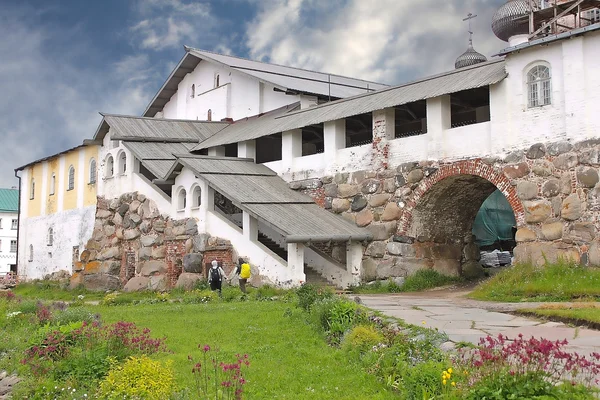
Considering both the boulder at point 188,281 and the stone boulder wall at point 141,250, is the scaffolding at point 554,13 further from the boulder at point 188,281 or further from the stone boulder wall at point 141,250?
the boulder at point 188,281

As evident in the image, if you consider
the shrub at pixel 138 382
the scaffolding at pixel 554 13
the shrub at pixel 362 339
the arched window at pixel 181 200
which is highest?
the scaffolding at pixel 554 13

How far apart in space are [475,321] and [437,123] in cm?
888

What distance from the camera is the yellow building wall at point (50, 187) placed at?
102 ft

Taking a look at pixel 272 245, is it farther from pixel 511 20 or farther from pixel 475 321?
pixel 475 321

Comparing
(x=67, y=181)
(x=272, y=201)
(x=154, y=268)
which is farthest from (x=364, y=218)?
(x=67, y=181)

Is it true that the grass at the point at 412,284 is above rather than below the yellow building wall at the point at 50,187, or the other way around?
below

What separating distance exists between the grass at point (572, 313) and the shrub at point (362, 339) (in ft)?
10.4

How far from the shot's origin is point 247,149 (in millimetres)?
24500

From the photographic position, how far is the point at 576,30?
15.2 metres

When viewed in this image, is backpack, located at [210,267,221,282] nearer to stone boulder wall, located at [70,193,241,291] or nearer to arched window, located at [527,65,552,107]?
stone boulder wall, located at [70,193,241,291]

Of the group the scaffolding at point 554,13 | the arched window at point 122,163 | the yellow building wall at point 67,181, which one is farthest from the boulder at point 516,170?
the yellow building wall at point 67,181

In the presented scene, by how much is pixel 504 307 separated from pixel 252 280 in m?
8.31

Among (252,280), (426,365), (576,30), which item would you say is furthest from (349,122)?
(426,365)

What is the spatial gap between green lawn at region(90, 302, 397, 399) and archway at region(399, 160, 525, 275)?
20.7ft
